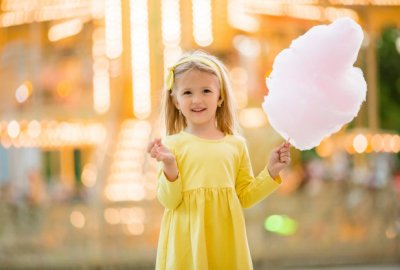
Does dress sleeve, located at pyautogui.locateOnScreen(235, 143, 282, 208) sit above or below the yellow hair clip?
below

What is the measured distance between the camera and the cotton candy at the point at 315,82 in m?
3.41

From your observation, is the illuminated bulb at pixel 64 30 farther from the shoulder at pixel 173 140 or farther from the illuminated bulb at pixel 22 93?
the shoulder at pixel 173 140

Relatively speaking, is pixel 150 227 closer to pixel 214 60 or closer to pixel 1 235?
pixel 1 235

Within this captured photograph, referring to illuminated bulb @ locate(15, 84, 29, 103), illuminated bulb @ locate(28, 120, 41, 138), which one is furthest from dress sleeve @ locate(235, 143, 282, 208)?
illuminated bulb @ locate(15, 84, 29, 103)

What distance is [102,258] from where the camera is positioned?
9172 mm

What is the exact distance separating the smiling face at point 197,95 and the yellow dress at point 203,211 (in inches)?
3.6

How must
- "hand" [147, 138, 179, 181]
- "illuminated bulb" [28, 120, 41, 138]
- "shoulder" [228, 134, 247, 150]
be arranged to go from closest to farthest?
"hand" [147, 138, 179, 181] → "shoulder" [228, 134, 247, 150] → "illuminated bulb" [28, 120, 41, 138]

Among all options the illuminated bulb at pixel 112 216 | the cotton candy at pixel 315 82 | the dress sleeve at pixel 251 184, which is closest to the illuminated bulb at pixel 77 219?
the illuminated bulb at pixel 112 216

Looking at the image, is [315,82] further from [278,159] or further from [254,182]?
[254,182]

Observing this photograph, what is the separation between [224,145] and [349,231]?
618 cm

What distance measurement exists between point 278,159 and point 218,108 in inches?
13.7

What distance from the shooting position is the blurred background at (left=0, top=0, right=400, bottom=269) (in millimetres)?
9305

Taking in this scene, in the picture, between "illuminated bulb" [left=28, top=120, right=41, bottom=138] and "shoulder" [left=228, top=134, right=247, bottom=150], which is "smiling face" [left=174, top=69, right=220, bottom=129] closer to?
"shoulder" [left=228, top=134, right=247, bottom=150]

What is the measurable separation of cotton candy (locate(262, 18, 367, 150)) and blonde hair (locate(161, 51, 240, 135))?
0.25 metres
